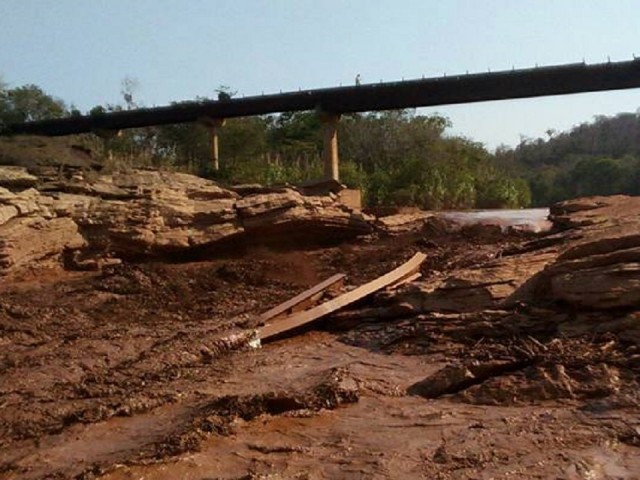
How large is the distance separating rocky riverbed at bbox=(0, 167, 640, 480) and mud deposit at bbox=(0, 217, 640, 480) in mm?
21

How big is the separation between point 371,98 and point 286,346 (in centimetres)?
1174

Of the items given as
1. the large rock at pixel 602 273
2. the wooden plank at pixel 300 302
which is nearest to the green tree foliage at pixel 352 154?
the wooden plank at pixel 300 302

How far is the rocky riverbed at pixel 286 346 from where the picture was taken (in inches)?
182

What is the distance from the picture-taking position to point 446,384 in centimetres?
571

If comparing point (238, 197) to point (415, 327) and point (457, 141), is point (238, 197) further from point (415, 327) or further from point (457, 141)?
point (457, 141)

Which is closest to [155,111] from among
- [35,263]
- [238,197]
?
[238,197]

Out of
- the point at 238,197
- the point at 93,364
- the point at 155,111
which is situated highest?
the point at 155,111

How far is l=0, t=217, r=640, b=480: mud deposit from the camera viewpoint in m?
4.47

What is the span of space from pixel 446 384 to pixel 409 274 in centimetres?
428

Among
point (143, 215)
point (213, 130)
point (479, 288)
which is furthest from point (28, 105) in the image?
point (479, 288)

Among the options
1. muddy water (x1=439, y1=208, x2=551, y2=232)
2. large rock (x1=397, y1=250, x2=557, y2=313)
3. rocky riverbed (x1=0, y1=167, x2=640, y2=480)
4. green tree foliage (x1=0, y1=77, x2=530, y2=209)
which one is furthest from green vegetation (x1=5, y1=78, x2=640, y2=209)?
large rock (x1=397, y1=250, x2=557, y2=313)

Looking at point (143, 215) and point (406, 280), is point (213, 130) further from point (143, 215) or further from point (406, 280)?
point (406, 280)

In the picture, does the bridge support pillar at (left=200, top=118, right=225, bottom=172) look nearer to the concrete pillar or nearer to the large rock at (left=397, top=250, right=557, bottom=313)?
the concrete pillar

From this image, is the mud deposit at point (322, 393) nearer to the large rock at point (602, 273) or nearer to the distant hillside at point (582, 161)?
the large rock at point (602, 273)
